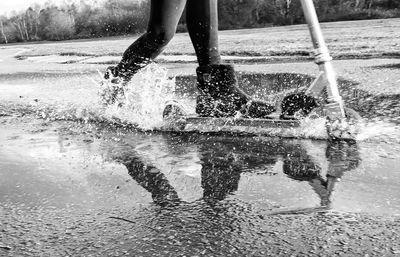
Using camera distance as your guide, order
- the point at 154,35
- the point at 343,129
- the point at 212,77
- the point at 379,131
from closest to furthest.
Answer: the point at 343,129 → the point at 379,131 → the point at 154,35 → the point at 212,77

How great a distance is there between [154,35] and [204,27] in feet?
1.34

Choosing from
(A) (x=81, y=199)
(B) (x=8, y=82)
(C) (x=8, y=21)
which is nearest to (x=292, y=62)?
(B) (x=8, y=82)

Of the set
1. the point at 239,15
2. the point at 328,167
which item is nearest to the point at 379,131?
the point at 328,167

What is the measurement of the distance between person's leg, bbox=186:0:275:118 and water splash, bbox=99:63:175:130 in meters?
0.28

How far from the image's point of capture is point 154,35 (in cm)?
350

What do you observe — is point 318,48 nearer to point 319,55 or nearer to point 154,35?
point 319,55

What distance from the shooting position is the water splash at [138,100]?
3.60 meters

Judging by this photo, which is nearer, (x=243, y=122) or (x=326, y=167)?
(x=326, y=167)

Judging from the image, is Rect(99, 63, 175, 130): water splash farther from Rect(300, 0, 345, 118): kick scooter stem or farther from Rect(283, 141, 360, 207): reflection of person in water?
Rect(283, 141, 360, 207): reflection of person in water

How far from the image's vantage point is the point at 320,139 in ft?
9.73

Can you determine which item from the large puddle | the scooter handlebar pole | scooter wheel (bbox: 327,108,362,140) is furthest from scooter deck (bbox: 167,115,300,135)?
the scooter handlebar pole

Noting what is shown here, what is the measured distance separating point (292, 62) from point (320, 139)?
492cm

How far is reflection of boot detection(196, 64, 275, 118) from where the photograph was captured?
3412 mm

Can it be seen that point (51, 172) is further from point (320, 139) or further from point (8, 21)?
point (8, 21)
